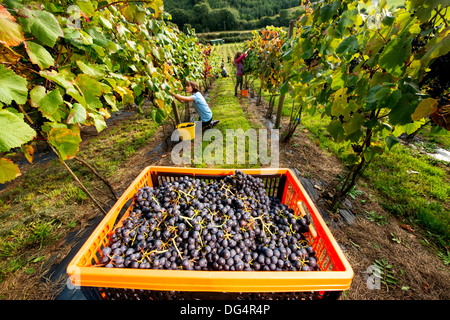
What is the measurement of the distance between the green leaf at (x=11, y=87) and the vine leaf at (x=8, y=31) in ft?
0.37

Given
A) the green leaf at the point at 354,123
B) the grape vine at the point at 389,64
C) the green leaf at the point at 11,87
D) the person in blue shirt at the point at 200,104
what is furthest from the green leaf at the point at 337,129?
the person in blue shirt at the point at 200,104

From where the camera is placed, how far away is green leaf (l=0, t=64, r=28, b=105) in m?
0.81

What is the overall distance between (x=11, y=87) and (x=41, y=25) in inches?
13.1

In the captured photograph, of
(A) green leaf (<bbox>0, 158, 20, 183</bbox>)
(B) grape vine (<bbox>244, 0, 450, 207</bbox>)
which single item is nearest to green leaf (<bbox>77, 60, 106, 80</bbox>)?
(A) green leaf (<bbox>0, 158, 20, 183</bbox>)

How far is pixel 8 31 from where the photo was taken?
792 millimetres

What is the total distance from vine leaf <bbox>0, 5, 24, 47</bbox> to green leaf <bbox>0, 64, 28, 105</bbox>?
0.37 ft

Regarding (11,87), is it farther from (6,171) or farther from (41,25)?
(6,171)

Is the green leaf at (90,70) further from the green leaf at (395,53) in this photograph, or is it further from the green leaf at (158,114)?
the green leaf at (395,53)

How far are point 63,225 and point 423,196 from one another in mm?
4906

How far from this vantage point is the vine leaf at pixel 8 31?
78cm

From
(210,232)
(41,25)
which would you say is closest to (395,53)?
(210,232)

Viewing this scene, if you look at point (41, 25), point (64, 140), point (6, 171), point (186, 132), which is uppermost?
point (41, 25)

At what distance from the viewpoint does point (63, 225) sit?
2359mm

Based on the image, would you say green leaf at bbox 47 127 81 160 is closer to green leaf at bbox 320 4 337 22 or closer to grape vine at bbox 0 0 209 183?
grape vine at bbox 0 0 209 183
